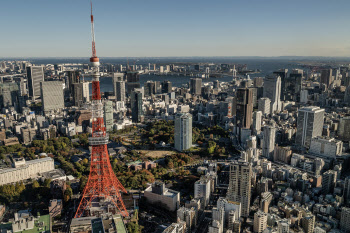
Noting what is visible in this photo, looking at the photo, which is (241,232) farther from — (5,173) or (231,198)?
(5,173)

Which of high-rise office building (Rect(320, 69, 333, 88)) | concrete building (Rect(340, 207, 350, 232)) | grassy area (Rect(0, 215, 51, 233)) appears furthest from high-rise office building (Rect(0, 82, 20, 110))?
high-rise office building (Rect(320, 69, 333, 88))

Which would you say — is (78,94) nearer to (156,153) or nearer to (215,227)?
(156,153)

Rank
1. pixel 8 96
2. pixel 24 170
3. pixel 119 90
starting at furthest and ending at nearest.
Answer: pixel 119 90 < pixel 8 96 < pixel 24 170

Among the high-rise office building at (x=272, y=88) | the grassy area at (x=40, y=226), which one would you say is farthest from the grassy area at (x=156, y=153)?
the high-rise office building at (x=272, y=88)

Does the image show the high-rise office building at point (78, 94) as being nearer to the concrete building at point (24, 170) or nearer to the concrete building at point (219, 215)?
the concrete building at point (24, 170)

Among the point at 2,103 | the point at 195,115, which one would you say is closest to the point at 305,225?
the point at 195,115

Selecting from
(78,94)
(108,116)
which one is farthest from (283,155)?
(78,94)

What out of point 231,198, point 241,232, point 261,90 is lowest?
point 241,232
